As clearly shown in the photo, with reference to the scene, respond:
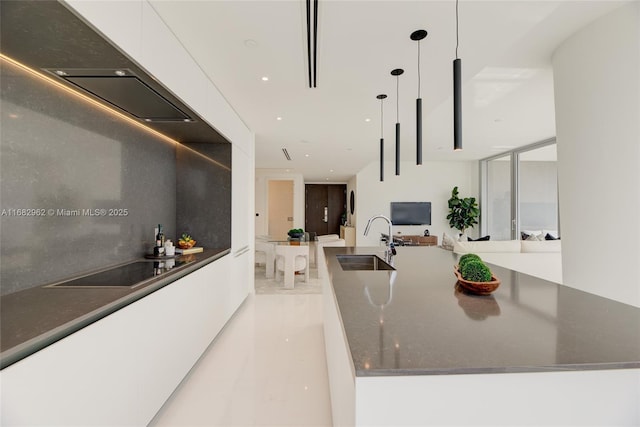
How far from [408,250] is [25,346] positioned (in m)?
2.79

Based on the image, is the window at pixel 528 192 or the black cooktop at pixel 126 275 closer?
the black cooktop at pixel 126 275

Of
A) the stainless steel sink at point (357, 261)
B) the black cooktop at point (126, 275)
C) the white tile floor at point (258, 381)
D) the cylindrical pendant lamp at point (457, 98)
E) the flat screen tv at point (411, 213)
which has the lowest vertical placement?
the white tile floor at point (258, 381)

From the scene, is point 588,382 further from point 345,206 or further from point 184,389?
point 345,206

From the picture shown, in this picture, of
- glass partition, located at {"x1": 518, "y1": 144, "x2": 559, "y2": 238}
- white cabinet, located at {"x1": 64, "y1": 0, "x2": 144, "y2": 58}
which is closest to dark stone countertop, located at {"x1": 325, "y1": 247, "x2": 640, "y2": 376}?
white cabinet, located at {"x1": 64, "y1": 0, "x2": 144, "y2": 58}

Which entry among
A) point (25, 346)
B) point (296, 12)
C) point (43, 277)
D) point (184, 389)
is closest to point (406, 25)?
point (296, 12)

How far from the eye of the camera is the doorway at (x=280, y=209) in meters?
10.9

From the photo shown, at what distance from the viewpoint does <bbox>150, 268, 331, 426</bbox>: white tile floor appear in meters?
1.83

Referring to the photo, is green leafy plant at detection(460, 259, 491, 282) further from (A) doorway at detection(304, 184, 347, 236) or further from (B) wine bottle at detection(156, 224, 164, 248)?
(A) doorway at detection(304, 184, 347, 236)

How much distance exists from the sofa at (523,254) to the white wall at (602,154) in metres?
1.87

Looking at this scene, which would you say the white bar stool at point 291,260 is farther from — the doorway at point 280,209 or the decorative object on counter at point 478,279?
the doorway at point 280,209

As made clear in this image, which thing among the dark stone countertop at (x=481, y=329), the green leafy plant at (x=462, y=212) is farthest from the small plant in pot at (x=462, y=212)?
the dark stone countertop at (x=481, y=329)

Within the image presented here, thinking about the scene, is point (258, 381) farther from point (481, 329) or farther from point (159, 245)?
point (481, 329)

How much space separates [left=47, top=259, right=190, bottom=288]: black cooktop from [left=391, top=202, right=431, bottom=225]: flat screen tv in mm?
7285

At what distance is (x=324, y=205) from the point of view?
12469 mm
